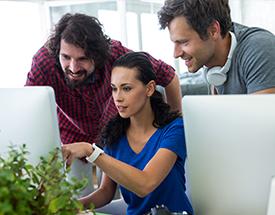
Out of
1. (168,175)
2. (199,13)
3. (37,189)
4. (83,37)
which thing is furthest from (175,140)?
(37,189)

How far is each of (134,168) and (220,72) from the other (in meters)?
0.57

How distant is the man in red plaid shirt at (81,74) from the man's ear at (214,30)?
0.33 meters

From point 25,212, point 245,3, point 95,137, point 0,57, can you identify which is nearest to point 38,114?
point 25,212

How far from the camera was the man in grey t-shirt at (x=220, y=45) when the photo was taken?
1.55 meters

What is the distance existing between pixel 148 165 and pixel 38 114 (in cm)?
48

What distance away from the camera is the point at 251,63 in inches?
61.8

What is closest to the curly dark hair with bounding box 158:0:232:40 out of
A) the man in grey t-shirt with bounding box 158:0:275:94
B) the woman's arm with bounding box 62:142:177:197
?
the man in grey t-shirt with bounding box 158:0:275:94

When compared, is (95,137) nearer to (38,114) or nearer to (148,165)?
(148,165)

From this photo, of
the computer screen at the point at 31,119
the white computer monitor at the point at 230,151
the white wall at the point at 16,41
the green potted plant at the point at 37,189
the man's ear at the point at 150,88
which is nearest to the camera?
the green potted plant at the point at 37,189

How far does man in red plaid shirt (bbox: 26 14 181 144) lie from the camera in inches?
69.0

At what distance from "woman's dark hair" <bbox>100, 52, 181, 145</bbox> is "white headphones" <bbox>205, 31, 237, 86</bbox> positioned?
0.20 m

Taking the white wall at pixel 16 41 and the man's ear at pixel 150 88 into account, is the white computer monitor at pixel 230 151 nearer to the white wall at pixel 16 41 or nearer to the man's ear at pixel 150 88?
the man's ear at pixel 150 88

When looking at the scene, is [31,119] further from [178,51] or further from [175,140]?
[178,51]

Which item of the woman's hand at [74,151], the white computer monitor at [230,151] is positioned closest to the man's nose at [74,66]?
the woman's hand at [74,151]
